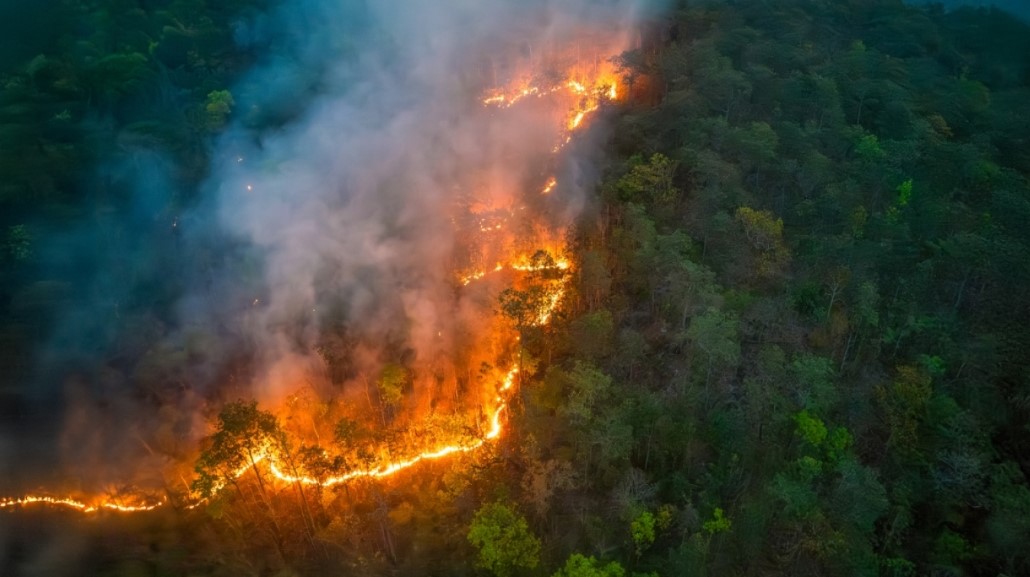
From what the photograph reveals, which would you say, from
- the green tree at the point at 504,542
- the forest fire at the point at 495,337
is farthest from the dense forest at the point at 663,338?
the forest fire at the point at 495,337

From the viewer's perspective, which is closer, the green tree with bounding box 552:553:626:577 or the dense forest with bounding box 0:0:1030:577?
the green tree with bounding box 552:553:626:577

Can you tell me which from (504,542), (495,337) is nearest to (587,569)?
(504,542)

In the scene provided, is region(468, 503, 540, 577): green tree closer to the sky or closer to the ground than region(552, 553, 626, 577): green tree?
closer to the ground

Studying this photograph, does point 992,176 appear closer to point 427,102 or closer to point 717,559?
point 717,559

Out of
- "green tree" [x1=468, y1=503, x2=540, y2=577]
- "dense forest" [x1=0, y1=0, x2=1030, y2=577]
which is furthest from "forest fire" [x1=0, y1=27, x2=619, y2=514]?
"green tree" [x1=468, y1=503, x2=540, y2=577]

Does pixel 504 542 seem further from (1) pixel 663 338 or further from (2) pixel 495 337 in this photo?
(1) pixel 663 338

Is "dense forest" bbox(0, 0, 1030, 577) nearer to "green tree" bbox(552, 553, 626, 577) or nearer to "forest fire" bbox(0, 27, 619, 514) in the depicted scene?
"green tree" bbox(552, 553, 626, 577)

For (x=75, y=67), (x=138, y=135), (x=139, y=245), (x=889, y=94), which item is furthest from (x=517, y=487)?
(x=889, y=94)
